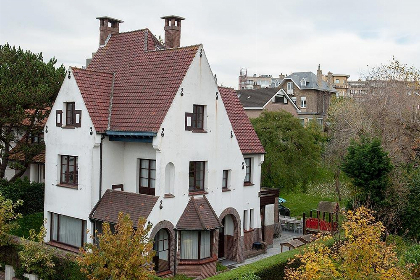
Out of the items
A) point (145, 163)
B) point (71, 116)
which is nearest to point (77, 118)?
point (71, 116)

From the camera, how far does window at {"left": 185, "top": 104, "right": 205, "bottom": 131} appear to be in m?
23.5

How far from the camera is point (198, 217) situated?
2336cm

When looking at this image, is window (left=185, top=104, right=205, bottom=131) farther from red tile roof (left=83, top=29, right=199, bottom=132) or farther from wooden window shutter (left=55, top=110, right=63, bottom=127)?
wooden window shutter (left=55, top=110, right=63, bottom=127)

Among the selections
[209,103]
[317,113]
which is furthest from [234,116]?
[317,113]

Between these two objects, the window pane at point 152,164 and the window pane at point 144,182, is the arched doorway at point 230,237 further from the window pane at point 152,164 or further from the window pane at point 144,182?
the window pane at point 152,164

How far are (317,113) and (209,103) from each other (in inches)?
2388

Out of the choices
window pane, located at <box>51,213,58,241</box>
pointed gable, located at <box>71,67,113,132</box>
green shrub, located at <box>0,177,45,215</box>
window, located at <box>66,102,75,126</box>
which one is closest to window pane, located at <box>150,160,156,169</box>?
pointed gable, located at <box>71,67,113,132</box>

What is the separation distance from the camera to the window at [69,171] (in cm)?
2466

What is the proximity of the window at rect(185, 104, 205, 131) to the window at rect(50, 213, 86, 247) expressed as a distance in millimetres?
7406

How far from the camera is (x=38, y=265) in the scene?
20672 millimetres

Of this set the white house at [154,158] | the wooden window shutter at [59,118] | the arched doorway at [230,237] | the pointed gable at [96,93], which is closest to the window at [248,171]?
the white house at [154,158]

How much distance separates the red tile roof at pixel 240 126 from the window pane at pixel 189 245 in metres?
6.31

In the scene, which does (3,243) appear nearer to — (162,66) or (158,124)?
(158,124)

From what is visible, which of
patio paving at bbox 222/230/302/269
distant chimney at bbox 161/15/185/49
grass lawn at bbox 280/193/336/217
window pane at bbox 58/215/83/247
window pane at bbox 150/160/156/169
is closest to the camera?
window pane at bbox 150/160/156/169
